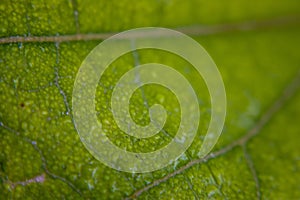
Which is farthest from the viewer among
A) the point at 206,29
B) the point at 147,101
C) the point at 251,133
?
the point at 206,29

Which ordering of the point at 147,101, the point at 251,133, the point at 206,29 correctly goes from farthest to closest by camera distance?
the point at 206,29 → the point at 251,133 → the point at 147,101

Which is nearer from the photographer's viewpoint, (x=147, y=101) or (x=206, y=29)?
(x=147, y=101)

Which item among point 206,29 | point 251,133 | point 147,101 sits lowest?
point 251,133

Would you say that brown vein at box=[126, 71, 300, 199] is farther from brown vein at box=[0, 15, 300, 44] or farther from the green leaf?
brown vein at box=[0, 15, 300, 44]

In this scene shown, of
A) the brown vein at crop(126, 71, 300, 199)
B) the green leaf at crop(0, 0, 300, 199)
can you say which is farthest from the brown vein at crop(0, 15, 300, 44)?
the brown vein at crop(126, 71, 300, 199)

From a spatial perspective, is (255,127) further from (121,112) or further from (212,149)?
(121,112)

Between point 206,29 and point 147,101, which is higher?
point 206,29

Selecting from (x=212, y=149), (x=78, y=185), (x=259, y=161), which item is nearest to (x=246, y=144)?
(x=259, y=161)

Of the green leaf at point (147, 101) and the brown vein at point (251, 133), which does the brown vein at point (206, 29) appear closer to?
the green leaf at point (147, 101)
